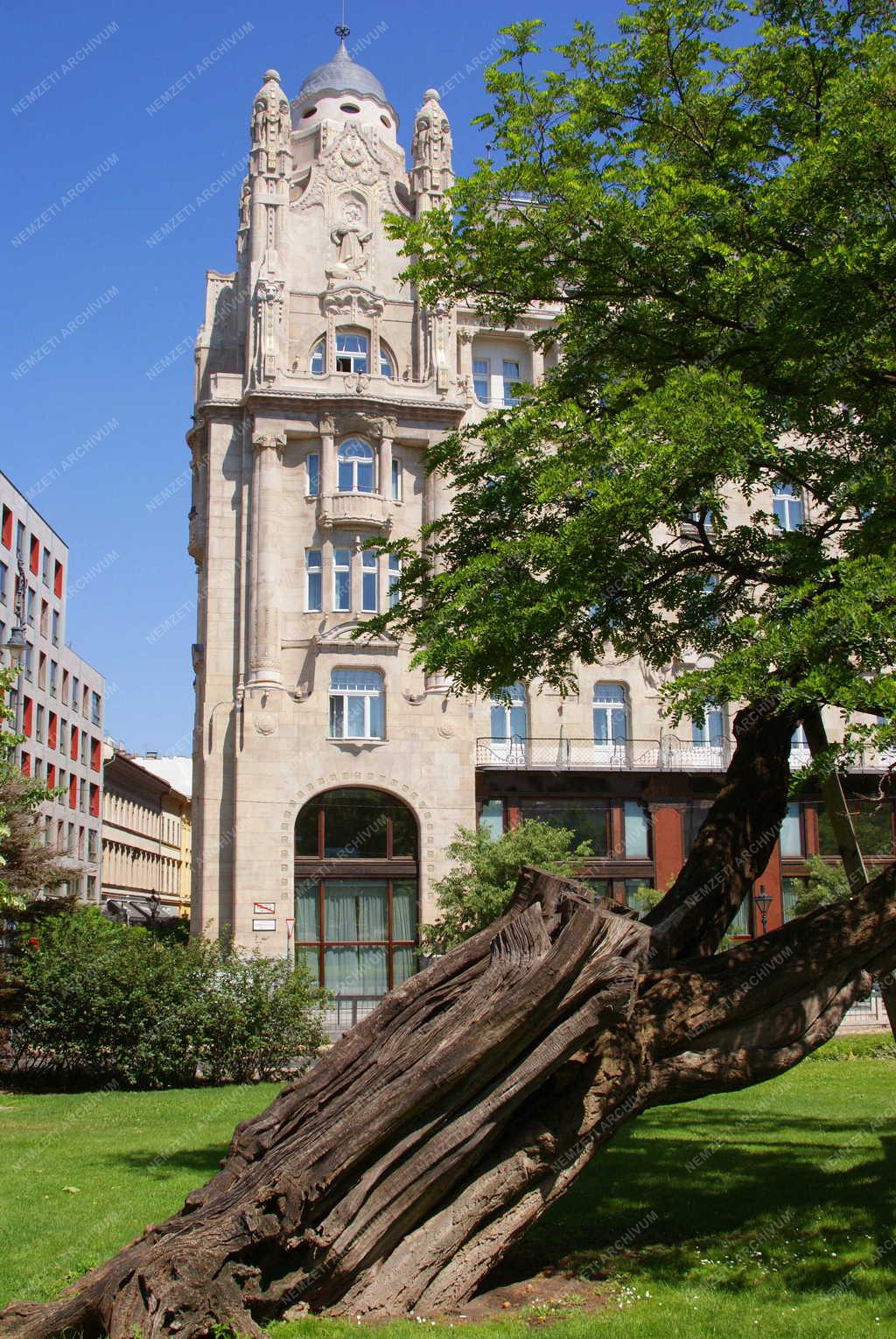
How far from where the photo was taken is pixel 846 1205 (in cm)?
1083

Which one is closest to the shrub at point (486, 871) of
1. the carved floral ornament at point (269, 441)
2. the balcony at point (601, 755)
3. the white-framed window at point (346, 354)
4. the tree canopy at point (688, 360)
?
the balcony at point (601, 755)

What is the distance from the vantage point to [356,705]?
41.9 meters

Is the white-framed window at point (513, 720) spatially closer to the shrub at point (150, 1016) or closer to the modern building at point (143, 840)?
the shrub at point (150, 1016)

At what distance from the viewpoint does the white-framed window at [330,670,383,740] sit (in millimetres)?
41688

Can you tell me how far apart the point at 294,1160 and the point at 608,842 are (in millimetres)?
35072

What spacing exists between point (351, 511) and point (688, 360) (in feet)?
97.8

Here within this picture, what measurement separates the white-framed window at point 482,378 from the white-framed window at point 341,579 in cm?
894

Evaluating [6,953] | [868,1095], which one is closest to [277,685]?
[6,953]

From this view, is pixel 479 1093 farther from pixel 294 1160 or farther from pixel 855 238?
pixel 855 238

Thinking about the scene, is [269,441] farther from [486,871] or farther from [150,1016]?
[150,1016]

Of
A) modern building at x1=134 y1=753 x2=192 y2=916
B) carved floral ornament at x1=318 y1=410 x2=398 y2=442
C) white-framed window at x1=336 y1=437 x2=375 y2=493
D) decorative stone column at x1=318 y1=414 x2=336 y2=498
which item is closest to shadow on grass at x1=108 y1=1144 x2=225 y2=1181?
decorative stone column at x1=318 y1=414 x2=336 y2=498

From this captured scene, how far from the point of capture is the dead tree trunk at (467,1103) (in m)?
8.24

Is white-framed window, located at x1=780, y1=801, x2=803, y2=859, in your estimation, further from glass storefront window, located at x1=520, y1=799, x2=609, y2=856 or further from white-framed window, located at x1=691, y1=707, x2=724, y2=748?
glass storefront window, located at x1=520, y1=799, x2=609, y2=856

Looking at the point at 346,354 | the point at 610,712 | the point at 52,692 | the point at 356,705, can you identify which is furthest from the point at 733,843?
the point at 52,692
